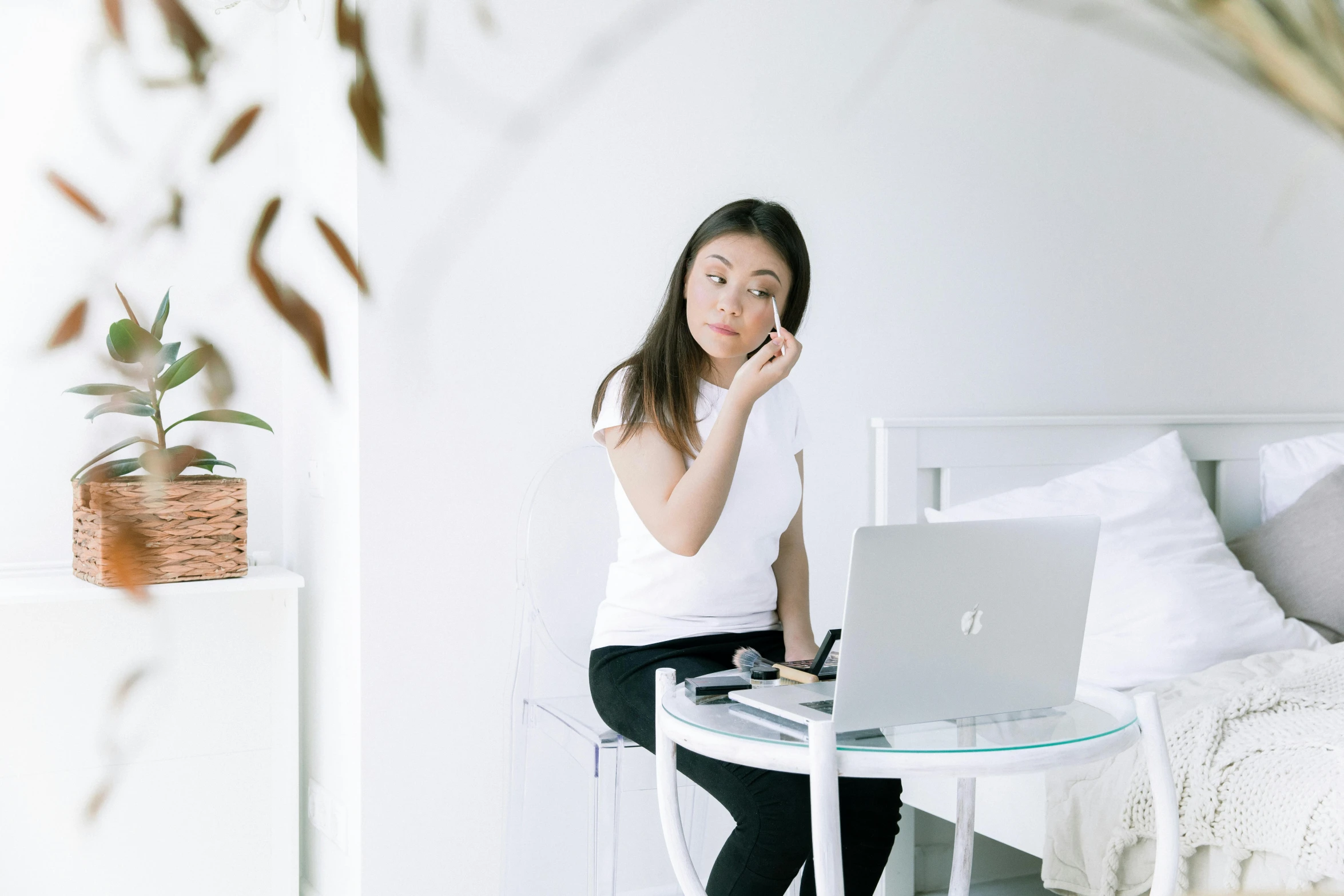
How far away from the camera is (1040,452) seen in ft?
8.14

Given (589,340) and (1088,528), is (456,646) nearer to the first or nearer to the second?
(589,340)

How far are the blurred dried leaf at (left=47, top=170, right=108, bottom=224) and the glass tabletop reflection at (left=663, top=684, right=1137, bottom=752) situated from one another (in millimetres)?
1022

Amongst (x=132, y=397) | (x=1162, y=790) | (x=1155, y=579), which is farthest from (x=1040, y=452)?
(x=132, y=397)

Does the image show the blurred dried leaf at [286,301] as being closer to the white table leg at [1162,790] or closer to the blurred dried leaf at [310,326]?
the blurred dried leaf at [310,326]

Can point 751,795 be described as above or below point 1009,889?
above

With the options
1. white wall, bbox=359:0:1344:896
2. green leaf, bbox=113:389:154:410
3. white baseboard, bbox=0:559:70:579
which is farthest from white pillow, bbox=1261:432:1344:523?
green leaf, bbox=113:389:154:410

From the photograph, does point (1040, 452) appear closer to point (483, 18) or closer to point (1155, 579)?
point (1155, 579)

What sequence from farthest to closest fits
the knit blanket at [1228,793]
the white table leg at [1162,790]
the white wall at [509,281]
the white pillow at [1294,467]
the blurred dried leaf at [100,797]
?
the white pillow at [1294,467], the white wall at [509,281], the knit blanket at [1228,793], the white table leg at [1162,790], the blurred dried leaf at [100,797]

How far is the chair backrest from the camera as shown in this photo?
6.75 feet

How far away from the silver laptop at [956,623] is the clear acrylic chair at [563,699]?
80 centimetres

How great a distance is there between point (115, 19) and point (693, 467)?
1381 millimetres

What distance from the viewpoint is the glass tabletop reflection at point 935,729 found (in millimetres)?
1187

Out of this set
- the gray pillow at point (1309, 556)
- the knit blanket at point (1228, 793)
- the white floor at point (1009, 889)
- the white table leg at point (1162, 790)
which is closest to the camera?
the white table leg at point (1162, 790)

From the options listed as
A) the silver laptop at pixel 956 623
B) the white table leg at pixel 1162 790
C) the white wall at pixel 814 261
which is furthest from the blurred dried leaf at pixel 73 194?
the white wall at pixel 814 261
